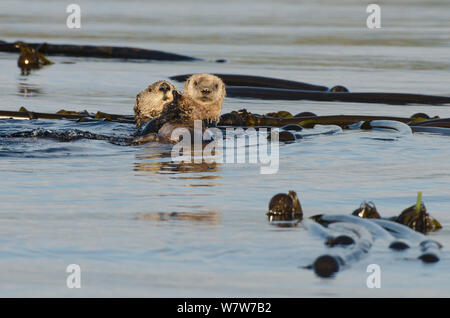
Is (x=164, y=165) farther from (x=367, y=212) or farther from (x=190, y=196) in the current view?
(x=367, y=212)

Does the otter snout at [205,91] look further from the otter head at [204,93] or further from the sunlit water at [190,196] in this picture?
the sunlit water at [190,196]

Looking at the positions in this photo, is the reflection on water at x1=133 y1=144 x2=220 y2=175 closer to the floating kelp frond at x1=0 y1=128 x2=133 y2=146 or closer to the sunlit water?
the sunlit water

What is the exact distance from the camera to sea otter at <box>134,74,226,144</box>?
7022mm

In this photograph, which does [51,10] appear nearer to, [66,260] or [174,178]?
[174,178]

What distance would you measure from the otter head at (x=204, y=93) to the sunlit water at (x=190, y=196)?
0.72 meters

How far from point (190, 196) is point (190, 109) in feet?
8.41

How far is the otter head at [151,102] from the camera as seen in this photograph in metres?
7.61

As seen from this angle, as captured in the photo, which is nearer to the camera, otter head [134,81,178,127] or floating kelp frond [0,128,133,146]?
floating kelp frond [0,128,133,146]

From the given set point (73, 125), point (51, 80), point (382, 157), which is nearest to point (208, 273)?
point (382, 157)

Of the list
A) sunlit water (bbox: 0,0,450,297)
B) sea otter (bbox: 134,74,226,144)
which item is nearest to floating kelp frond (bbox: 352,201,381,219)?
sunlit water (bbox: 0,0,450,297)

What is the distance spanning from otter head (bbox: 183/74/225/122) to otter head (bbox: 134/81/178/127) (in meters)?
0.21

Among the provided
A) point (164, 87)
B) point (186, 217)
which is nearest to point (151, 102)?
point (164, 87)

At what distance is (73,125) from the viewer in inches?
307

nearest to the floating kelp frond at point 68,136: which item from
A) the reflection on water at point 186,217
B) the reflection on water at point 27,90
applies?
the reflection on water at point 186,217
